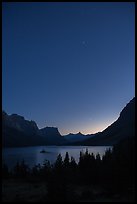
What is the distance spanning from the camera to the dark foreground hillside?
25859 mm

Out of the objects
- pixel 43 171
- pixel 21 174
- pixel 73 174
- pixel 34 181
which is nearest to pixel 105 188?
pixel 73 174

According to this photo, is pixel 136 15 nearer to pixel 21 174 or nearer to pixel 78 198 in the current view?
pixel 78 198

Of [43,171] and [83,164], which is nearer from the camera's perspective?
[83,164]

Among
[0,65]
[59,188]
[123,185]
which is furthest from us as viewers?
[123,185]

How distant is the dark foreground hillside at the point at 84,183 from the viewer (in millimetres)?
25859

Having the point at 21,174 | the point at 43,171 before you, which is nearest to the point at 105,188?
the point at 43,171

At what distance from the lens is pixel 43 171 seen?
48375mm

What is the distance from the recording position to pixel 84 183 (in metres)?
40.3

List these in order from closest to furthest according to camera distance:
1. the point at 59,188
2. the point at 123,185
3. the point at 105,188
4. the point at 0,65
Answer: the point at 0,65, the point at 59,188, the point at 123,185, the point at 105,188

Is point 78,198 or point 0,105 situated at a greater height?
point 0,105

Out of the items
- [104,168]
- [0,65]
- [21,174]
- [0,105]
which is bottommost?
[21,174]

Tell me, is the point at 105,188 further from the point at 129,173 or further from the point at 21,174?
the point at 21,174

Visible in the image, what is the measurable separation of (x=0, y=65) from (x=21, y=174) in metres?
45.3

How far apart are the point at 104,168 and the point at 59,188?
14.4m
